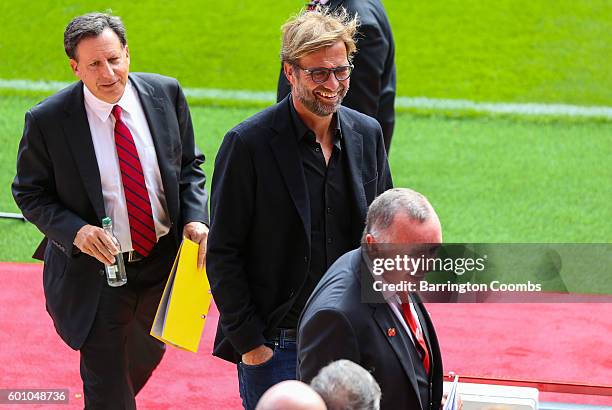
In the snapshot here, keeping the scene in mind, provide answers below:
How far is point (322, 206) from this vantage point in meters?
3.71

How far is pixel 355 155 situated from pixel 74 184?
3.66 feet

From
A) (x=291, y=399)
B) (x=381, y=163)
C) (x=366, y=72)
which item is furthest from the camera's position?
(x=366, y=72)

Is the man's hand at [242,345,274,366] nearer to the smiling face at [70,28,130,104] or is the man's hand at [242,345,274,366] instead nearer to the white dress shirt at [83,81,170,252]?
the white dress shirt at [83,81,170,252]

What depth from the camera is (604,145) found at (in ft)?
30.3

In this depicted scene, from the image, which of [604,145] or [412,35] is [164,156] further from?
[412,35]

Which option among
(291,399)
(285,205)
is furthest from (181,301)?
(291,399)

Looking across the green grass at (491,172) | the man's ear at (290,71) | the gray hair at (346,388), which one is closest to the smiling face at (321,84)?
the man's ear at (290,71)

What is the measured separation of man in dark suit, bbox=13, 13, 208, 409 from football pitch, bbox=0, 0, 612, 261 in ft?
10.1

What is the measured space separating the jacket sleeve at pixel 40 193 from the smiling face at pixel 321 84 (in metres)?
1.02

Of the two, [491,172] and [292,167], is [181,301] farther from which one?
[491,172]

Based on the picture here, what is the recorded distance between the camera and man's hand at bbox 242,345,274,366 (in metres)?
3.69

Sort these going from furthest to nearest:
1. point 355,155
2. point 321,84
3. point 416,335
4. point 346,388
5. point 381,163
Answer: point 381,163 < point 355,155 < point 321,84 < point 416,335 < point 346,388

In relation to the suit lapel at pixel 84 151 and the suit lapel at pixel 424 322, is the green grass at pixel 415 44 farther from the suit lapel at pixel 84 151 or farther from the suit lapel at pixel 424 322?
the suit lapel at pixel 424 322

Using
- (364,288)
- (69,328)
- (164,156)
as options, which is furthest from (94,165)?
(364,288)
